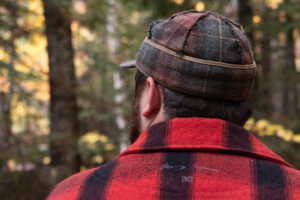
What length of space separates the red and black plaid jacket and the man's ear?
127 millimetres

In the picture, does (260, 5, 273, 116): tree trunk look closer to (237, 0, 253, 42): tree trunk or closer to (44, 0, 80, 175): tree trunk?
(237, 0, 253, 42): tree trunk

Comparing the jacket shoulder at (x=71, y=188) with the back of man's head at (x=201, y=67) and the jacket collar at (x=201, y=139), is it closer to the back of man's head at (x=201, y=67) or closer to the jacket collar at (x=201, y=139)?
the jacket collar at (x=201, y=139)

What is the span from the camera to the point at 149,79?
1.42 meters

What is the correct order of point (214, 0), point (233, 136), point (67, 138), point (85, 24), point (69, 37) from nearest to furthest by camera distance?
point (233, 136), point (67, 138), point (69, 37), point (85, 24), point (214, 0)

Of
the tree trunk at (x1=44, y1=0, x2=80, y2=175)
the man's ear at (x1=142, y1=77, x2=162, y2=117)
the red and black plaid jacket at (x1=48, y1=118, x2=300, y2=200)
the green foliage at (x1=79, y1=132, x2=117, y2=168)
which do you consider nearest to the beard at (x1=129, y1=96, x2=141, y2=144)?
the man's ear at (x1=142, y1=77, x2=162, y2=117)

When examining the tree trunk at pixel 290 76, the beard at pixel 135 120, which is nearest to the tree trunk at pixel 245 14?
the tree trunk at pixel 290 76

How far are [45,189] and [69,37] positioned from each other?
2.49m

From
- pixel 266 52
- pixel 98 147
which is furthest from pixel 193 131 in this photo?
pixel 98 147

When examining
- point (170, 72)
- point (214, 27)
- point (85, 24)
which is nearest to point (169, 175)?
point (170, 72)

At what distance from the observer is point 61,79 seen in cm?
531

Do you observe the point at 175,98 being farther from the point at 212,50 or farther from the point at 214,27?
the point at 214,27

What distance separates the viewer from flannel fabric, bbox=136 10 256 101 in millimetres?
1352

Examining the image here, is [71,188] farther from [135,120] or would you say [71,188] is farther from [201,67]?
[201,67]

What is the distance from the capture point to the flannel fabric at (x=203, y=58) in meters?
1.35
